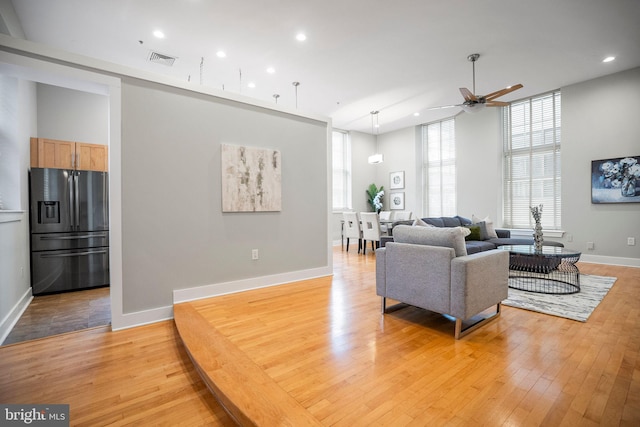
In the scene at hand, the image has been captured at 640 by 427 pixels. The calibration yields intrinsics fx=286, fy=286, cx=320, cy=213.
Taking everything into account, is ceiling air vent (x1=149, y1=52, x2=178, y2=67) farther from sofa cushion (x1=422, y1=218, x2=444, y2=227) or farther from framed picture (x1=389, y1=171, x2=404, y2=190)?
framed picture (x1=389, y1=171, x2=404, y2=190)

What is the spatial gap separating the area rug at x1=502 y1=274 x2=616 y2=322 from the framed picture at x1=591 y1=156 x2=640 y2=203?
212cm

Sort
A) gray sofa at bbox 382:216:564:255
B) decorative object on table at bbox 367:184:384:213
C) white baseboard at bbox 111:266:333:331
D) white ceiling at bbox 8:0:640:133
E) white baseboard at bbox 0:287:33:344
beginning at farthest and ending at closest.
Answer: decorative object on table at bbox 367:184:384:213 → gray sofa at bbox 382:216:564:255 → white ceiling at bbox 8:0:640:133 → white baseboard at bbox 111:266:333:331 → white baseboard at bbox 0:287:33:344

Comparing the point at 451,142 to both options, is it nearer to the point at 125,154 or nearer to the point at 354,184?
the point at 354,184

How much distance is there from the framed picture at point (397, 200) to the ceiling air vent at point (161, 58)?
6.68 meters

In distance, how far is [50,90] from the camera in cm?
458

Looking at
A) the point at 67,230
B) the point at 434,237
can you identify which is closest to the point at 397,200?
the point at 434,237

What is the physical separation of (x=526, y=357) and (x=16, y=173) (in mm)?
5600

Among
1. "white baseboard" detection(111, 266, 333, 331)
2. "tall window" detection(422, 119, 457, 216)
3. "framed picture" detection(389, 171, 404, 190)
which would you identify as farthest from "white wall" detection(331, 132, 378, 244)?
"white baseboard" detection(111, 266, 333, 331)

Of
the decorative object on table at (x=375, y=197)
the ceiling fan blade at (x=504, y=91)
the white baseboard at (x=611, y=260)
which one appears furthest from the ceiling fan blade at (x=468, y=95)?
the decorative object on table at (x=375, y=197)

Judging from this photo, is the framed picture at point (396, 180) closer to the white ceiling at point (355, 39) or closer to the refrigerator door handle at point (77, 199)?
the white ceiling at point (355, 39)

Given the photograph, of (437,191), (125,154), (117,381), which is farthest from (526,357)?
(437,191)

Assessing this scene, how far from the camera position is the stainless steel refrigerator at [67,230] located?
3.93 meters

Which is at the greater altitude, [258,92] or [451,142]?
[258,92]

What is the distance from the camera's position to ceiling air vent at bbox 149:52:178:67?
4242mm
